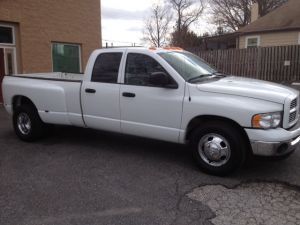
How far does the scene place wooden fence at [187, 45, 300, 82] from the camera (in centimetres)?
1802

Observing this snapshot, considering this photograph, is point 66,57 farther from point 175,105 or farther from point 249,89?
point 249,89

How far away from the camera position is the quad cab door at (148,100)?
17.8 feet

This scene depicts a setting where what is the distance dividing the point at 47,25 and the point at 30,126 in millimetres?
7570

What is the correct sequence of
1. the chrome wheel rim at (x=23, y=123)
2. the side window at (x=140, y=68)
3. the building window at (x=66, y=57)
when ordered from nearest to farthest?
the side window at (x=140, y=68) → the chrome wheel rim at (x=23, y=123) → the building window at (x=66, y=57)

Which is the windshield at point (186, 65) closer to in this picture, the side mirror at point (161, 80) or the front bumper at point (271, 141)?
the side mirror at point (161, 80)

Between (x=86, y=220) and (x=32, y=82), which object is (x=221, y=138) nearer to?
(x=86, y=220)

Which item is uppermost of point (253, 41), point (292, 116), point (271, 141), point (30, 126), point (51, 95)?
point (253, 41)

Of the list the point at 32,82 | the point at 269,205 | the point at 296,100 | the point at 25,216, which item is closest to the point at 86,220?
the point at 25,216

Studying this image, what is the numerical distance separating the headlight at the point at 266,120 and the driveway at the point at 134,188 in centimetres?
81

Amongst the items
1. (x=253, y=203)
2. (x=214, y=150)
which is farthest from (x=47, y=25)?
(x=253, y=203)

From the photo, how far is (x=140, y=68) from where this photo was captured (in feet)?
19.4

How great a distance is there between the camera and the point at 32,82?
7184 millimetres

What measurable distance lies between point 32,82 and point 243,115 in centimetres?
437

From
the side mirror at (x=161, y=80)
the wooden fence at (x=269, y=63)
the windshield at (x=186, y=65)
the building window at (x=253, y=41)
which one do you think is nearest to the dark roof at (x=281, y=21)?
the building window at (x=253, y=41)
